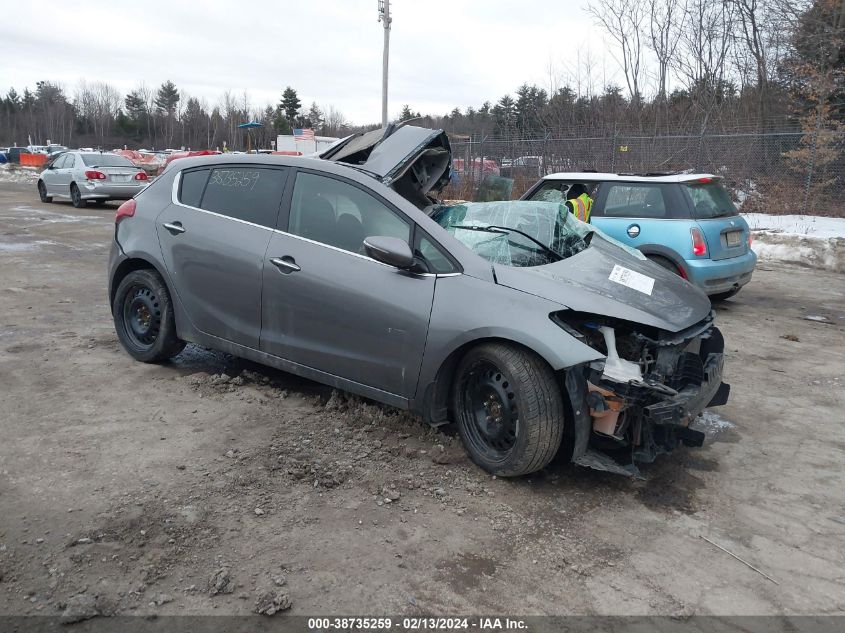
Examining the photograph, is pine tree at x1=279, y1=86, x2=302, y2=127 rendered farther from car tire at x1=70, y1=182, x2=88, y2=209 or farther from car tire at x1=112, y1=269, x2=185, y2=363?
car tire at x1=112, y1=269, x2=185, y2=363

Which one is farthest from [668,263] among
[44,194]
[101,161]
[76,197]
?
[44,194]

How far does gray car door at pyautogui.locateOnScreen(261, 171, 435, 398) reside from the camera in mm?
3818

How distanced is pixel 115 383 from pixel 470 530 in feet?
10.1

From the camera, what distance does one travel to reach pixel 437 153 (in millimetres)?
4855

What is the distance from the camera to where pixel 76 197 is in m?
18.4

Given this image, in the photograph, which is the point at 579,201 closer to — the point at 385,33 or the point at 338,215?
the point at 338,215

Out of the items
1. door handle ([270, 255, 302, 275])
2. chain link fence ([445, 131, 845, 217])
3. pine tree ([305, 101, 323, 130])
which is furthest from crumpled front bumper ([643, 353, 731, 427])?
pine tree ([305, 101, 323, 130])

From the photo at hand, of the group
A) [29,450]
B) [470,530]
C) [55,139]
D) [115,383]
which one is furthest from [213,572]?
[55,139]

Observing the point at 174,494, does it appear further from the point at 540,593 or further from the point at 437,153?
the point at 437,153

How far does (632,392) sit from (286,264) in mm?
2258

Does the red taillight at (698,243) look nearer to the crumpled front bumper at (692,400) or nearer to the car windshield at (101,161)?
the crumpled front bumper at (692,400)

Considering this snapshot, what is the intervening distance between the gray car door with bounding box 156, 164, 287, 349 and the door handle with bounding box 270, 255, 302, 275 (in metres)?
0.14

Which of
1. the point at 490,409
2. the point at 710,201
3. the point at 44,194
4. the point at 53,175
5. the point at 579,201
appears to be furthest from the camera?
the point at 44,194

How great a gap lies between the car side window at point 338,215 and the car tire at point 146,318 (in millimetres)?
1412
